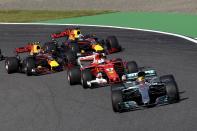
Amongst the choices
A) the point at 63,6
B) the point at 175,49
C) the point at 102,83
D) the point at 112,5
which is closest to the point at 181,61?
the point at 175,49

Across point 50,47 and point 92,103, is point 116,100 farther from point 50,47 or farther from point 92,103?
point 50,47

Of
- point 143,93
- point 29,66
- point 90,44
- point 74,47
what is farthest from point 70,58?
point 143,93

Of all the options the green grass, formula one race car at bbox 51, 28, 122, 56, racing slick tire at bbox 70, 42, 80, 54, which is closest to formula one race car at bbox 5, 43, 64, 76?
racing slick tire at bbox 70, 42, 80, 54

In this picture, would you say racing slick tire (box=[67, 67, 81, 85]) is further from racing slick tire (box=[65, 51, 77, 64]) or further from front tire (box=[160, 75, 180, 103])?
front tire (box=[160, 75, 180, 103])

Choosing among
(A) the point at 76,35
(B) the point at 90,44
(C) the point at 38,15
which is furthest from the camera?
(C) the point at 38,15

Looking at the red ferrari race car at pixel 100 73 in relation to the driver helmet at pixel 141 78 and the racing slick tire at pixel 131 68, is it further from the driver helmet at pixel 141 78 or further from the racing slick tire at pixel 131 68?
the driver helmet at pixel 141 78

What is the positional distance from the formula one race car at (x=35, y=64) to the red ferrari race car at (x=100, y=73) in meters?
2.87

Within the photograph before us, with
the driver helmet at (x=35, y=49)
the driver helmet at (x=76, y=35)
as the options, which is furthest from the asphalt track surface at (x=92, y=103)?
the driver helmet at (x=76, y=35)

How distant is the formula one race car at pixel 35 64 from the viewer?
70.0 ft

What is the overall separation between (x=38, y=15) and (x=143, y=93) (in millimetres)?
28064

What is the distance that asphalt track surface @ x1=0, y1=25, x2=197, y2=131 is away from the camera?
1371 centimetres

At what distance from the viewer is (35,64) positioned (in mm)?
21672

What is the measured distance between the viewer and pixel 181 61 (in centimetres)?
2177

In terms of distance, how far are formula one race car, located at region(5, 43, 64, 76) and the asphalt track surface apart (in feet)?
1.07
